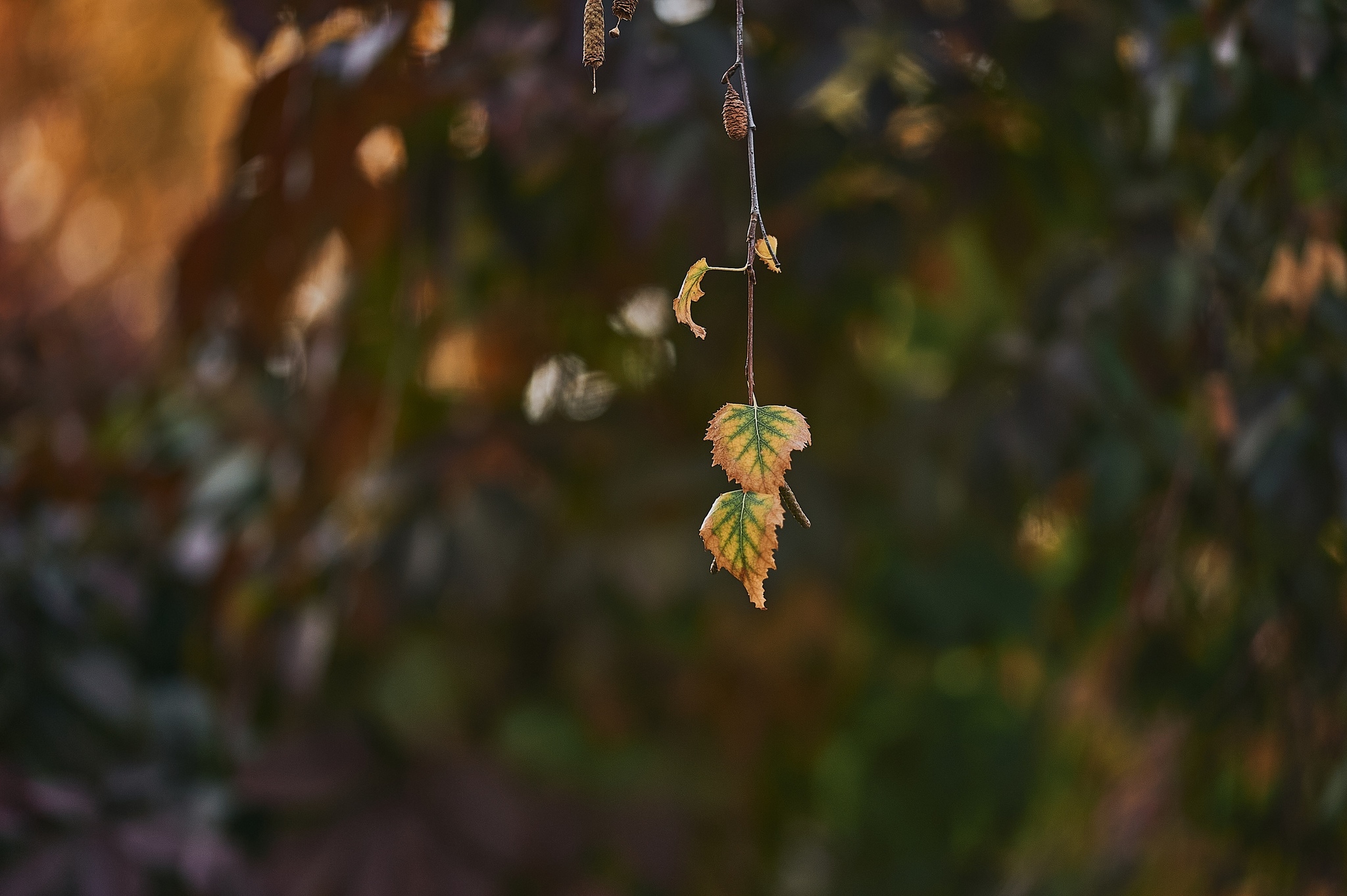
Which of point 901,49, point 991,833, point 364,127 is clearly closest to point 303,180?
point 364,127

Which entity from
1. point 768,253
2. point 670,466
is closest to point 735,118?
point 768,253

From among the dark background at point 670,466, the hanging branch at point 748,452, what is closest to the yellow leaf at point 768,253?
the hanging branch at point 748,452

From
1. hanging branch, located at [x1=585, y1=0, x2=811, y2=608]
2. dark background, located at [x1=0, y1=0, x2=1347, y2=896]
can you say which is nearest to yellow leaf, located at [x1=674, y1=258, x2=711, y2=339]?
hanging branch, located at [x1=585, y1=0, x2=811, y2=608]

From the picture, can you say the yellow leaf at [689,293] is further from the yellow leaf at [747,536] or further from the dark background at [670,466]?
the dark background at [670,466]

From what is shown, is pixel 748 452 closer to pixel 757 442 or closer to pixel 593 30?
pixel 757 442

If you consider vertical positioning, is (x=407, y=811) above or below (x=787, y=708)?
above

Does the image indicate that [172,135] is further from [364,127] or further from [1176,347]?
[1176,347]
